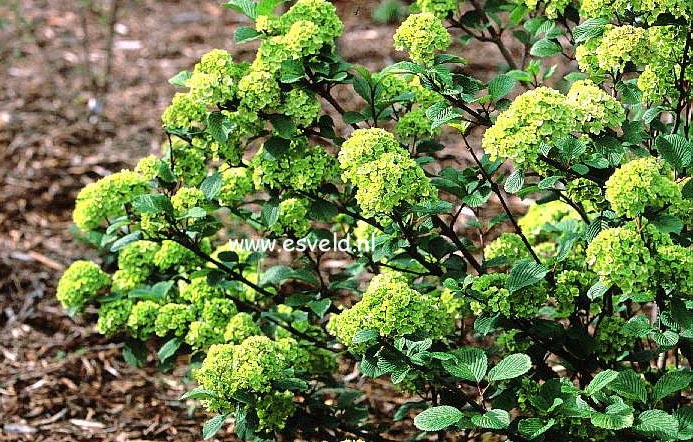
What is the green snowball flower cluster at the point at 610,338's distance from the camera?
2422mm

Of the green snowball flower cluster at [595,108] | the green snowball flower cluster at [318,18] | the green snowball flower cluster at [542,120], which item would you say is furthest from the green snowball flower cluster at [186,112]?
the green snowball flower cluster at [595,108]

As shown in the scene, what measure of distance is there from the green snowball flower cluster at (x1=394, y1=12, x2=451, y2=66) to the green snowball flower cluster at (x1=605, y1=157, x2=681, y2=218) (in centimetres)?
59

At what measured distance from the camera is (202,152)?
2582 millimetres

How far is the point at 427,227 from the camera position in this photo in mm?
2359

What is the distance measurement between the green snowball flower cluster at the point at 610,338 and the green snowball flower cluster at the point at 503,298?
0.22m

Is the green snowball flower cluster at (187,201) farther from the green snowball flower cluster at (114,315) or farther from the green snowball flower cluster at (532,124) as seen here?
the green snowball flower cluster at (532,124)

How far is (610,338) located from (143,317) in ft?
4.35

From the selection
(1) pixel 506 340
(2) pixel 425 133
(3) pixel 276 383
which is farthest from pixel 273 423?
(2) pixel 425 133

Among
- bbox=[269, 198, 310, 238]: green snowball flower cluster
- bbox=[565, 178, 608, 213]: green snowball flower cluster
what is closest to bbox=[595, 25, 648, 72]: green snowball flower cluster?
bbox=[565, 178, 608, 213]: green snowball flower cluster

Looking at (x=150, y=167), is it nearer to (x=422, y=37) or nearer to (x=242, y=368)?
(x=242, y=368)

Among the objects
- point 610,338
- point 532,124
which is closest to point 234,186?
point 532,124

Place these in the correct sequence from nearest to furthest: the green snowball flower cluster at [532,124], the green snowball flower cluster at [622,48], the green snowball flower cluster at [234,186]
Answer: the green snowball flower cluster at [532,124]
the green snowball flower cluster at [622,48]
the green snowball flower cluster at [234,186]

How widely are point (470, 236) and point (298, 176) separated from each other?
6.92 feet

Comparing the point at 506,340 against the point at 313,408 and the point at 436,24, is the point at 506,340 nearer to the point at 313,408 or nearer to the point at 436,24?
the point at 313,408
